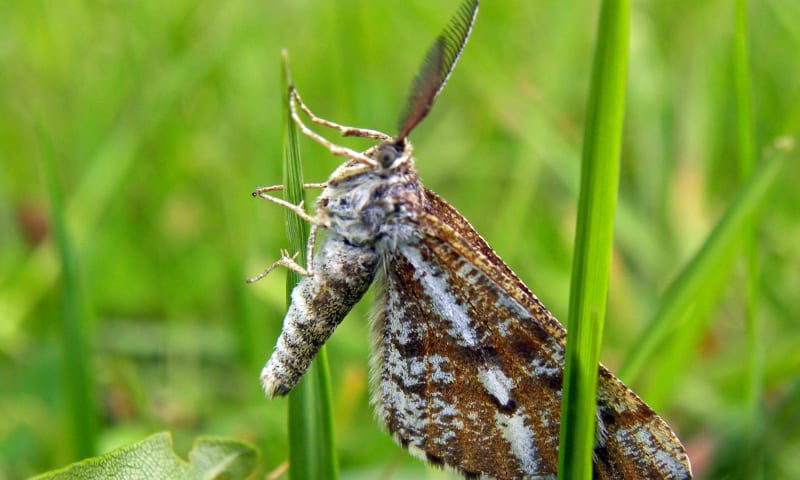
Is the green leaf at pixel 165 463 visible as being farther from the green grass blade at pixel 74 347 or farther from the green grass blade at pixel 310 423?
the green grass blade at pixel 74 347

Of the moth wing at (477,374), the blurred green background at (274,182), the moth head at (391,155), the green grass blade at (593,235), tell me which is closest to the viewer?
the green grass blade at (593,235)

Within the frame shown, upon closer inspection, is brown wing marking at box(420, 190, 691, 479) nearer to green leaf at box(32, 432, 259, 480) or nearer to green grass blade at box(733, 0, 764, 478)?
green leaf at box(32, 432, 259, 480)

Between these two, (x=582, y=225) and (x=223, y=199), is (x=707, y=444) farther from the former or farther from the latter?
(x=223, y=199)

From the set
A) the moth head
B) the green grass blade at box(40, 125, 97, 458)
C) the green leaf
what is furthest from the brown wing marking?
the green grass blade at box(40, 125, 97, 458)

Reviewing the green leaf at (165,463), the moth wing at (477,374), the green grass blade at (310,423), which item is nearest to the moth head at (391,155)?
the moth wing at (477,374)

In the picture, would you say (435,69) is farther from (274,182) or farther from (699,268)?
(274,182)

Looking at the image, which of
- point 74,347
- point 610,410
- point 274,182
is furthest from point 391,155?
point 274,182

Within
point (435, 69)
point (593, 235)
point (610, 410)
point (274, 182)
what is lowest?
point (610, 410)

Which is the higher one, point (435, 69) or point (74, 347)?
point (435, 69)
